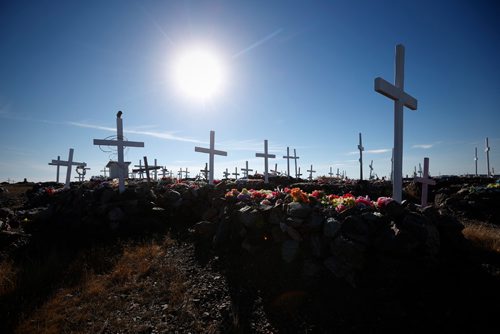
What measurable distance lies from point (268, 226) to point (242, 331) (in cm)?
268

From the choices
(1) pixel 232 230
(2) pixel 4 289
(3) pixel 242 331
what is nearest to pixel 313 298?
(3) pixel 242 331

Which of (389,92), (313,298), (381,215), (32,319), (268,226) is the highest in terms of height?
(389,92)

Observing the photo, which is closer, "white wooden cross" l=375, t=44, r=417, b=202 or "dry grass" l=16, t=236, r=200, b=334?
"dry grass" l=16, t=236, r=200, b=334

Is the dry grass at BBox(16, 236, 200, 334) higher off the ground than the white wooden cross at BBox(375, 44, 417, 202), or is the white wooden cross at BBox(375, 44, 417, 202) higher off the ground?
the white wooden cross at BBox(375, 44, 417, 202)

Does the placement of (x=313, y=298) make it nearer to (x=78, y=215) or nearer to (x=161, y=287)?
(x=161, y=287)

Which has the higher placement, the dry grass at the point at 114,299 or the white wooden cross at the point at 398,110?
the white wooden cross at the point at 398,110

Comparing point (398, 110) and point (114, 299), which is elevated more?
point (398, 110)

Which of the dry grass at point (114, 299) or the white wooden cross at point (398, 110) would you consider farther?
the white wooden cross at point (398, 110)

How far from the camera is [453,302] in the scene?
157 inches

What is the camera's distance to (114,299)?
205 inches

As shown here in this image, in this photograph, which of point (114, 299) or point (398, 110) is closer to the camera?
point (114, 299)

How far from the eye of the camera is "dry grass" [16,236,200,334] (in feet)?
14.6

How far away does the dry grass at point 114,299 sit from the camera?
14.6 ft

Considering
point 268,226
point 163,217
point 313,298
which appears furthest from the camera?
point 163,217
